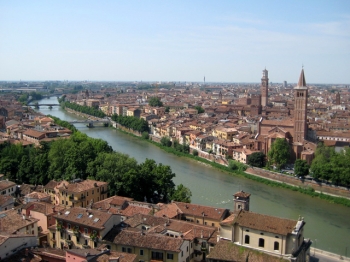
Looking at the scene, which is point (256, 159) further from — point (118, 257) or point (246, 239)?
point (118, 257)

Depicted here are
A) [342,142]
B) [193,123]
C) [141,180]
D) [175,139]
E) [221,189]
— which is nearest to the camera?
[141,180]

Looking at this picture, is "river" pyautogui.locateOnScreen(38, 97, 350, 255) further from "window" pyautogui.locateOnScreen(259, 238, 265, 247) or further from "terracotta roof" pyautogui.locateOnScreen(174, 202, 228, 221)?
"window" pyautogui.locateOnScreen(259, 238, 265, 247)

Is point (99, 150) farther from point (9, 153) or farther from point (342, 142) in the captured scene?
point (342, 142)

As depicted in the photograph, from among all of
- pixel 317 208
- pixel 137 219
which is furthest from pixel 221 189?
pixel 137 219

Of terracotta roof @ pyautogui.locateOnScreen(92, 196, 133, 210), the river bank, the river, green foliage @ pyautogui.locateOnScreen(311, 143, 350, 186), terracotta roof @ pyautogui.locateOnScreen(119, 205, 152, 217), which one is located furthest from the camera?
green foliage @ pyautogui.locateOnScreen(311, 143, 350, 186)

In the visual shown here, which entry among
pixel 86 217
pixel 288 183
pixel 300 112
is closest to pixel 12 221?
pixel 86 217

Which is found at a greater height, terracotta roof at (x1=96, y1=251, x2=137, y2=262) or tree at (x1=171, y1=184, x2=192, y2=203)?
terracotta roof at (x1=96, y1=251, x2=137, y2=262)

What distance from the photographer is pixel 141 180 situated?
31.4 ft

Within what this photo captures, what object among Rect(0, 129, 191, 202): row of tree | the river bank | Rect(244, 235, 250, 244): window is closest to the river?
the river bank

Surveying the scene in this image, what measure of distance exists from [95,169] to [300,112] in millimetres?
8561

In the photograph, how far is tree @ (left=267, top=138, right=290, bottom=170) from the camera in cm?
1351

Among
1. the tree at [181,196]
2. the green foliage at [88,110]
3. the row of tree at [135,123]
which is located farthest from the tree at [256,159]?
the green foliage at [88,110]

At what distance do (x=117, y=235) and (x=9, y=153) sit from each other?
753 centimetres

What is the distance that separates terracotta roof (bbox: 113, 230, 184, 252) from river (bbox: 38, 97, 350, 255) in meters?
3.74
